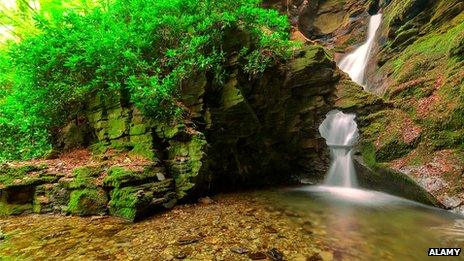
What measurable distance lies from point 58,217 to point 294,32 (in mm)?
19337

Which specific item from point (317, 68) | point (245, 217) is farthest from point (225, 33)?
point (245, 217)

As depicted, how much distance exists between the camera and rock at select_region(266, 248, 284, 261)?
4.00 meters

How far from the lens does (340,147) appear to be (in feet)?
40.2

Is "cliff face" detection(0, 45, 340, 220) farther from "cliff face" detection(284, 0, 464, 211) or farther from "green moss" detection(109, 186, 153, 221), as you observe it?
"cliff face" detection(284, 0, 464, 211)

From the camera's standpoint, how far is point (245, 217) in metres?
5.93

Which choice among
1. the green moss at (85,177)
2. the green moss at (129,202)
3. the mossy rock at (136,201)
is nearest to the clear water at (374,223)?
the mossy rock at (136,201)

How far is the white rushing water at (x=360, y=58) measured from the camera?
18438mm

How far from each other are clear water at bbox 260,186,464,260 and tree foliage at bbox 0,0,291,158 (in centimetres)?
463

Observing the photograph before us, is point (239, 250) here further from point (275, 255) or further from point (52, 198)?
point (52, 198)

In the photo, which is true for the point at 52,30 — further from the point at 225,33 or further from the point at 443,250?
the point at 443,250

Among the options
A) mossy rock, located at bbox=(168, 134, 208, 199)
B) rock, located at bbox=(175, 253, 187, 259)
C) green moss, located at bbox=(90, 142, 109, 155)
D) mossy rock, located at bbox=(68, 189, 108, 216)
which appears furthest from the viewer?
green moss, located at bbox=(90, 142, 109, 155)

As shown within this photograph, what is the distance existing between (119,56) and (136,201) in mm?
4386

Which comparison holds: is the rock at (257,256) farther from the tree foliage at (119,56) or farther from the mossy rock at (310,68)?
the mossy rock at (310,68)

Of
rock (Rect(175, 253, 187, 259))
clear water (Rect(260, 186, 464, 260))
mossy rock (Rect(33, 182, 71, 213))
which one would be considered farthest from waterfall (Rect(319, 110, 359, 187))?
mossy rock (Rect(33, 182, 71, 213))
